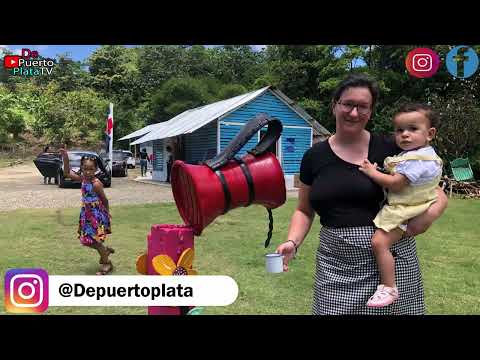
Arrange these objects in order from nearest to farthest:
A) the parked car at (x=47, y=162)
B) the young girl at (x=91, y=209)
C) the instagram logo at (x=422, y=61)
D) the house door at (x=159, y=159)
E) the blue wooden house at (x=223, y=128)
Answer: the instagram logo at (x=422, y=61), the young girl at (x=91, y=209), the parked car at (x=47, y=162), the blue wooden house at (x=223, y=128), the house door at (x=159, y=159)

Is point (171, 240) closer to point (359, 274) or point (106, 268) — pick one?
point (359, 274)

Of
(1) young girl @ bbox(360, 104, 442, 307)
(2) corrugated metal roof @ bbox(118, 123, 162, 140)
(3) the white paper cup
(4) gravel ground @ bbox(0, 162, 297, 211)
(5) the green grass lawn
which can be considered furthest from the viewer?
(2) corrugated metal roof @ bbox(118, 123, 162, 140)

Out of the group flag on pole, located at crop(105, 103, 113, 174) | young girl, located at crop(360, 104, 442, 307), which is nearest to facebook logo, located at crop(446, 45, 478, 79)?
young girl, located at crop(360, 104, 442, 307)

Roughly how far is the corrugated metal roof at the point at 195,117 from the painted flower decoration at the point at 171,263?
258 cm

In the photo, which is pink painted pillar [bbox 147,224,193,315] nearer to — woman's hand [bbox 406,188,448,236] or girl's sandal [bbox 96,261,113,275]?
woman's hand [bbox 406,188,448,236]

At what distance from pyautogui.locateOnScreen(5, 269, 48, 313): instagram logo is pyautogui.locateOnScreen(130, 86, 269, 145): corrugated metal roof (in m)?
2.40

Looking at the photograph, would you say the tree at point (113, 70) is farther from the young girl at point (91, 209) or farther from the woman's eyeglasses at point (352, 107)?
the woman's eyeglasses at point (352, 107)

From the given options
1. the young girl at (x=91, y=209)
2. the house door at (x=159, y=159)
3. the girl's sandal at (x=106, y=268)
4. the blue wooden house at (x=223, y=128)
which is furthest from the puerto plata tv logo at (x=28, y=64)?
the house door at (x=159, y=159)

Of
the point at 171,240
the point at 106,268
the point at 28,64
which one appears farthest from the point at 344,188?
the point at 106,268

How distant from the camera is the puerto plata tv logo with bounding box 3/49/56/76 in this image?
2.21 metres

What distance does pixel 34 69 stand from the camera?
2.35 m

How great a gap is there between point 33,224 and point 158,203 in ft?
5.95

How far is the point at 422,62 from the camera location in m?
2.67

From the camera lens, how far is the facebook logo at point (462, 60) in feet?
7.59
